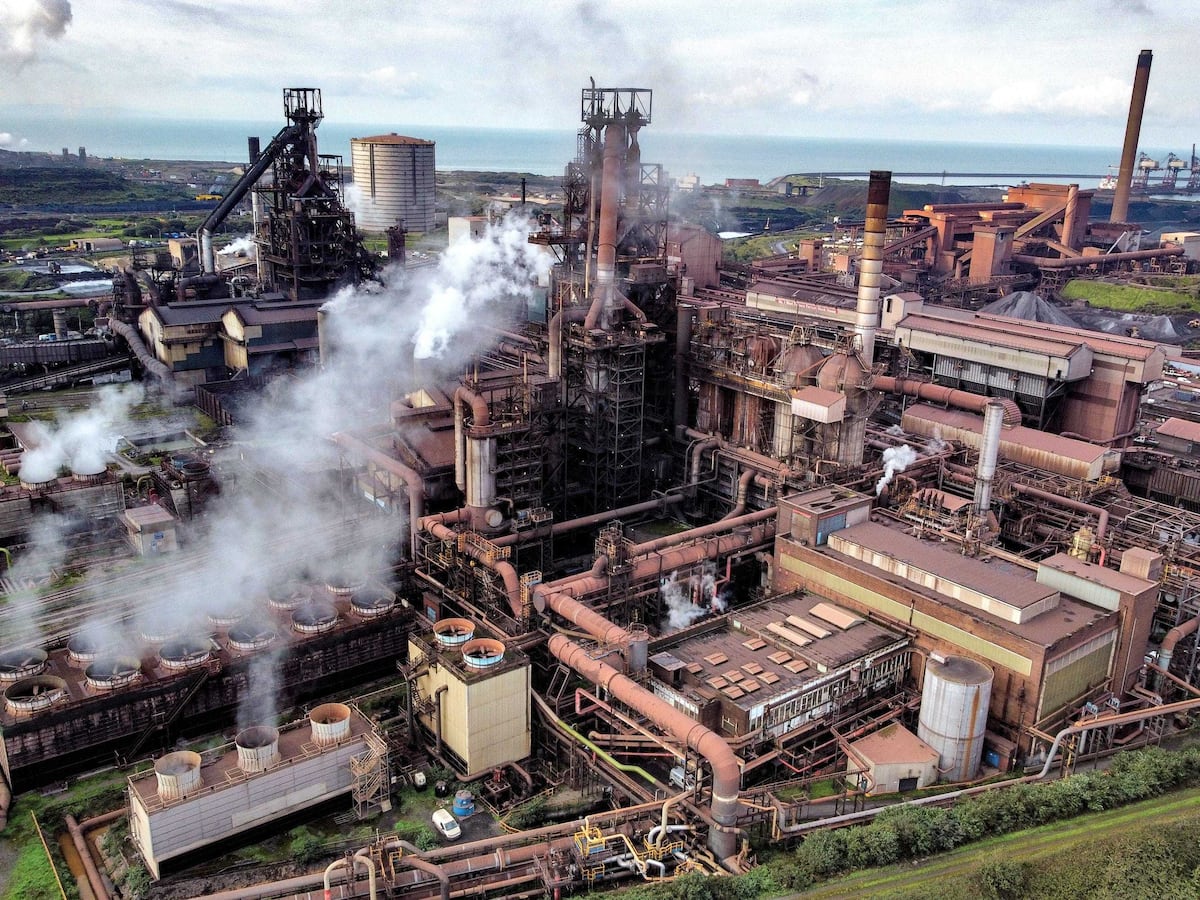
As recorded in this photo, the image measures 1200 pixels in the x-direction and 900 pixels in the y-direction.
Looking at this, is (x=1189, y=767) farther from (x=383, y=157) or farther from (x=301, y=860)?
(x=383, y=157)

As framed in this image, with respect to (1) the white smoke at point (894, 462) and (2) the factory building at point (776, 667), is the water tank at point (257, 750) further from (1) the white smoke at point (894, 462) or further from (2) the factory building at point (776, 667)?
(1) the white smoke at point (894, 462)

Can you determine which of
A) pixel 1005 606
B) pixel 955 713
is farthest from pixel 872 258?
pixel 955 713

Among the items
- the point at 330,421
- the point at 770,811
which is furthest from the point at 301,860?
the point at 330,421

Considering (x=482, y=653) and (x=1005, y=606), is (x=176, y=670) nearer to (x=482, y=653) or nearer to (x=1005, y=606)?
(x=482, y=653)

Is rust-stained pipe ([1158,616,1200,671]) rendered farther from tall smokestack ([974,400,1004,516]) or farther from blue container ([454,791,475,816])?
blue container ([454,791,475,816])

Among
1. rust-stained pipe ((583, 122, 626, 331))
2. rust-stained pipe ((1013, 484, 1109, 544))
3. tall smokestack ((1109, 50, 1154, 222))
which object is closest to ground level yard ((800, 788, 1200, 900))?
rust-stained pipe ((1013, 484, 1109, 544))
